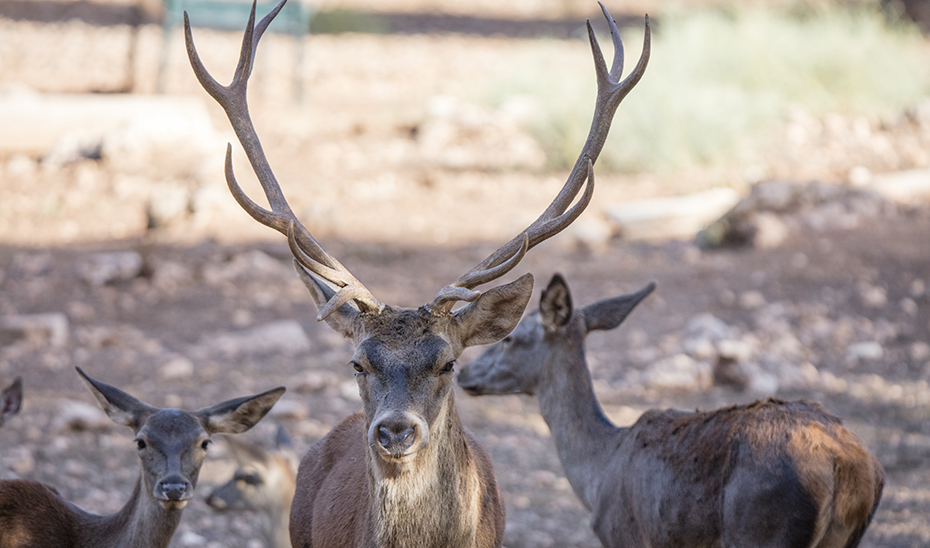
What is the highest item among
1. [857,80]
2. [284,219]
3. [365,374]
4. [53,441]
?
[857,80]

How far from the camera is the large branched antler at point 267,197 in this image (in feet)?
13.1

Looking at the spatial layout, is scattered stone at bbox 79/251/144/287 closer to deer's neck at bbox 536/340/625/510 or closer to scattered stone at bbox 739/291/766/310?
deer's neck at bbox 536/340/625/510

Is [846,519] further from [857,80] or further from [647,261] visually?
[857,80]

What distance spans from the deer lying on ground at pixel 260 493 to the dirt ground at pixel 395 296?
0.95ft

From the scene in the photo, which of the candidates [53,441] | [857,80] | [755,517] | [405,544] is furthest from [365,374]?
[857,80]

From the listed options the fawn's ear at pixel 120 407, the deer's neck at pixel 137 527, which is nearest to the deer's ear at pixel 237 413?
the fawn's ear at pixel 120 407

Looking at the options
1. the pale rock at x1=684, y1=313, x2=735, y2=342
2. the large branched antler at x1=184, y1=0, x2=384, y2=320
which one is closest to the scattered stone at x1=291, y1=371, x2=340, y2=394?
the pale rock at x1=684, y1=313, x2=735, y2=342

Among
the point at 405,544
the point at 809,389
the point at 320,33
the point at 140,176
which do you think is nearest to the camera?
the point at 405,544

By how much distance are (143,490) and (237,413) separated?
1.87 ft

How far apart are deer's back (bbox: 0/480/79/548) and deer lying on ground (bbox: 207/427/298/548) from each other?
3.11 ft

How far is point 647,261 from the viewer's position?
11.3 meters

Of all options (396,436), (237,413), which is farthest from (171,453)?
(396,436)

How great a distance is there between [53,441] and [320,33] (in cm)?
1774

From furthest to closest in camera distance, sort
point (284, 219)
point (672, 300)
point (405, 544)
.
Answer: point (672, 300)
point (284, 219)
point (405, 544)
